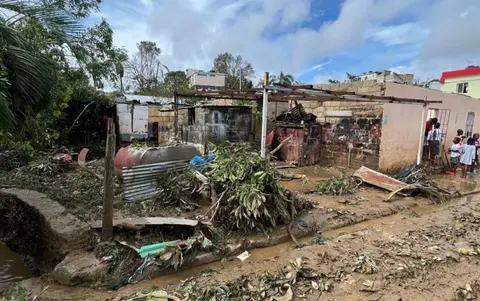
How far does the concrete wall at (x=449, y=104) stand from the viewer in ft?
30.3

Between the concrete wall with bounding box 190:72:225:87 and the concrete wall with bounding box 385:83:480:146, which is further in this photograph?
the concrete wall with bounding box 190:72:225:87

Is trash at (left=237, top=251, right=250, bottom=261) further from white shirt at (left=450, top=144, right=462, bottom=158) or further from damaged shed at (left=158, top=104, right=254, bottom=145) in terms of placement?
white shirt at (left=450, top=144, right=462, bottom=158)

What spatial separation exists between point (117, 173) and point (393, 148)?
819 cm

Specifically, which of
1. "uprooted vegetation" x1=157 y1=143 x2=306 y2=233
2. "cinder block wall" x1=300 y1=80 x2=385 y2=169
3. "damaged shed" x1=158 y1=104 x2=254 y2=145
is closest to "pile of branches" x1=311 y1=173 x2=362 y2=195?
"uprooted vegetation" x1=157 y1=143 x2=306 y2=233

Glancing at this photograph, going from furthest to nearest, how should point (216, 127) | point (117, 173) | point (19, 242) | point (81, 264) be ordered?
point (216, 127), point (117, 173), point (19, 242), point (81, 264)

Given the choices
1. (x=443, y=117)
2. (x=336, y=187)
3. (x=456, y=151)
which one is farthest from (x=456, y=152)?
(x=336, y=187)

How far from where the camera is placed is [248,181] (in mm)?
4473

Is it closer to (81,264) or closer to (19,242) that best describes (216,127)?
(19,242)

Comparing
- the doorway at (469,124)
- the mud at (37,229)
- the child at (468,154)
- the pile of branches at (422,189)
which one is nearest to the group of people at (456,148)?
the child at (468,154)

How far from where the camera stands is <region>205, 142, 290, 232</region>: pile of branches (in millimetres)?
4223

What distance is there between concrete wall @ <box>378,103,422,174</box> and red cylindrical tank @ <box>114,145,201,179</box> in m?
6.21

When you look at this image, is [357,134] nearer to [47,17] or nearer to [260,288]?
[260,288]

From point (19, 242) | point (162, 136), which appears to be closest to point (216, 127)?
point (162, 136)

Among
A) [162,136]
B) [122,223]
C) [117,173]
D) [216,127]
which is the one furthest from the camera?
[162,136]
